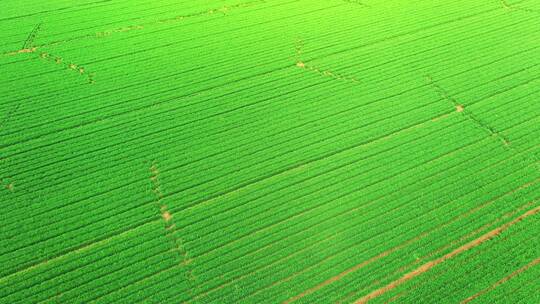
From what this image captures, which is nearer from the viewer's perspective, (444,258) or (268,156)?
(444,258)

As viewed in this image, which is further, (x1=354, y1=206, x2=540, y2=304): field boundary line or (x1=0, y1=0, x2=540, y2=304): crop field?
(x1=0, y1=0, x2=540, y2=304): crop field

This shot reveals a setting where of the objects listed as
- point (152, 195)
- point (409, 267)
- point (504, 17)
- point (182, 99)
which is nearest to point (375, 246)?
point (409, 267)

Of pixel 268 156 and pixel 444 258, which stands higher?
pixel 268 156

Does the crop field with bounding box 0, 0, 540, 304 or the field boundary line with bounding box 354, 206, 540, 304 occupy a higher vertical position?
the crop field with bounding box 0, 0, 540, 304

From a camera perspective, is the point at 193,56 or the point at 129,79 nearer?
the point at 129,79

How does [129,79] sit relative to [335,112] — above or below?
above

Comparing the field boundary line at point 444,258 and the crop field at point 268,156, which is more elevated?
the crop field at point 268,156

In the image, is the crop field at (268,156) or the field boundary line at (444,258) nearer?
the field boundary line at (444,258)

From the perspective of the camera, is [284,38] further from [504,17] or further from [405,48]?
[504,17]
